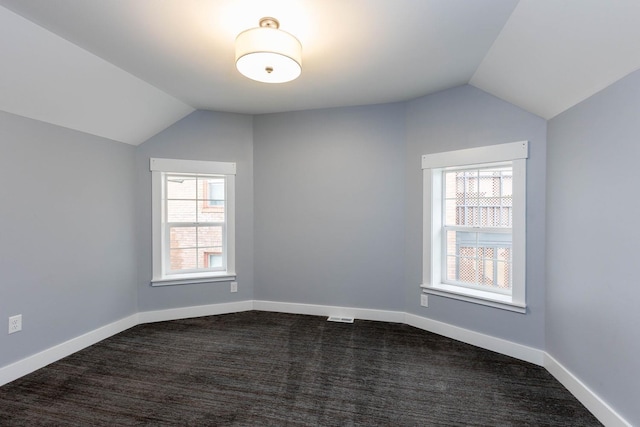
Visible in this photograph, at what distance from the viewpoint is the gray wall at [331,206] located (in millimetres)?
3508

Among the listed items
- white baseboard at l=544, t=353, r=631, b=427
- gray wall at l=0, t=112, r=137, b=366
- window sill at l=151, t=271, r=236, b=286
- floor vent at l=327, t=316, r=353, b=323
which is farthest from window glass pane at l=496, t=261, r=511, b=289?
gray wall at l=0, t=112, r=137, b=366

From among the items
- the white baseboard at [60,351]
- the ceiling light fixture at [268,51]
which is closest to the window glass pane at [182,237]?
the white baseboard at [60,351]

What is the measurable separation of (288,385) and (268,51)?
7.24 ft

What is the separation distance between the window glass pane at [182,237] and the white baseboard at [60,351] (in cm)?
88

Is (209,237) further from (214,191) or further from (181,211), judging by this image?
(214,191)

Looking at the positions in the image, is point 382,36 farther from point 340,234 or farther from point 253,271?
point 253,271

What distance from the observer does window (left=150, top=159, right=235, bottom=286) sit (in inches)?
140

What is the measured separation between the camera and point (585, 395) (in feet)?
6.66

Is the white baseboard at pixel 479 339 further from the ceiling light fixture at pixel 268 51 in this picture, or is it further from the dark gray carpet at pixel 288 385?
the ceiling light fixture at pixel 268 51

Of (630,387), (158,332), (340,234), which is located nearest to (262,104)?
(340,234)

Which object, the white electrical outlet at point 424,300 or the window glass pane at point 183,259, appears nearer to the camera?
the white electrical outlet at point 424,300

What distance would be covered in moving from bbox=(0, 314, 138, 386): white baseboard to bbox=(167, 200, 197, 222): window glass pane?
1.16 meters

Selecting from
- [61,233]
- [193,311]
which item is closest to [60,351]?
[61,233]

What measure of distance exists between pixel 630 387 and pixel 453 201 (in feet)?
6.21
